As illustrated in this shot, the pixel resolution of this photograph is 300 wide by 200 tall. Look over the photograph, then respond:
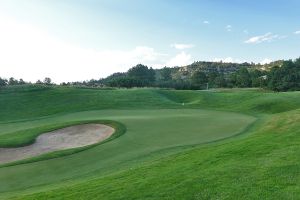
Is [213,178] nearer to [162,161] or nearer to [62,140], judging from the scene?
[162,161]

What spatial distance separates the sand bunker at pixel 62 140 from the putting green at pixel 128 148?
1940 mm

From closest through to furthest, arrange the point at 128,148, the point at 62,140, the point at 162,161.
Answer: the point at 162,161 → the point at 128,148 → the point at 62,140

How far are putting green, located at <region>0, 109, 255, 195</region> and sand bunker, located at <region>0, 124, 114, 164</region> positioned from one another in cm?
194

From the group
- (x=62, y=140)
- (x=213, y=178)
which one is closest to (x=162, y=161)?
(x=213, y=178)

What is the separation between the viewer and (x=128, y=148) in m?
23.3

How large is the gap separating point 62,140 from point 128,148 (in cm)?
645

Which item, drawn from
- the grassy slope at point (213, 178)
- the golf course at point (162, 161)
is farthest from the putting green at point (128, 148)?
the grassy slope at point (213, 178)

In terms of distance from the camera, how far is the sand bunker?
24.9 meters

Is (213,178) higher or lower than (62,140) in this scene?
higher

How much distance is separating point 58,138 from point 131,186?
48.1ft

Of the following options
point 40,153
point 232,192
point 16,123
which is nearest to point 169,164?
point 232,192

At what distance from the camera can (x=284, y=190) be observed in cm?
1255

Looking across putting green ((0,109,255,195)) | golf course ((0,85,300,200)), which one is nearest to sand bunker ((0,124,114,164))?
golf course ((0,85,300,200))

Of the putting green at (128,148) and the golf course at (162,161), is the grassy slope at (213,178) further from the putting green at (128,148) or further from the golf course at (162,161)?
the putting green at (128,148)
